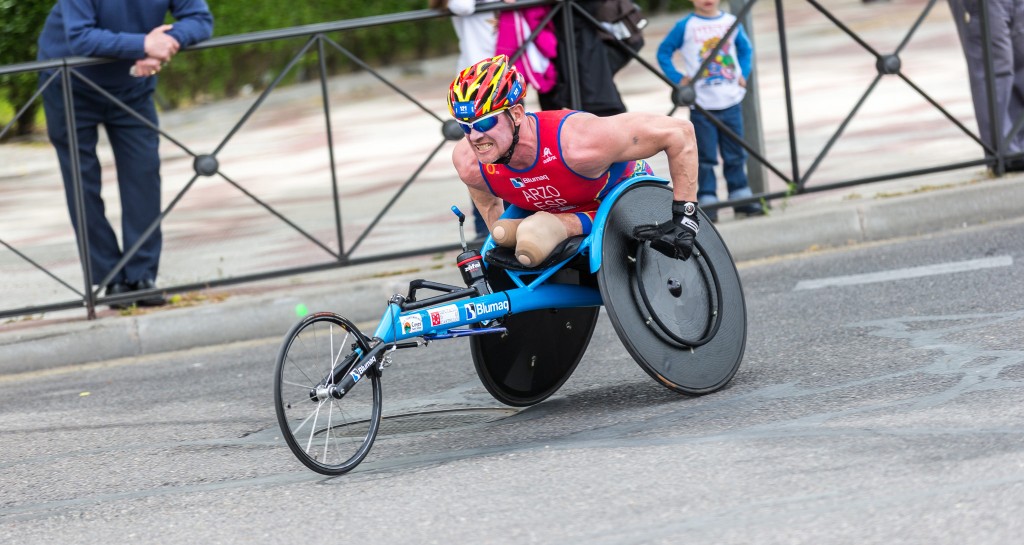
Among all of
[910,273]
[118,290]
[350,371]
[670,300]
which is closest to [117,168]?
[118,290]

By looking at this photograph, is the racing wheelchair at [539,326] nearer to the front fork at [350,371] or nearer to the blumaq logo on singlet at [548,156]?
the front fork at [350,371]

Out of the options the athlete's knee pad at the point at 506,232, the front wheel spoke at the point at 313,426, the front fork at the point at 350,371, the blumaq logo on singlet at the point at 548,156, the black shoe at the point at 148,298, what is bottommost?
the black shoe at the point at 148,298

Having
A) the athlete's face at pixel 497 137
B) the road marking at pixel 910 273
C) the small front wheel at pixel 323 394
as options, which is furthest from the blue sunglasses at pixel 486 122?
the road marking at pixel 910 273

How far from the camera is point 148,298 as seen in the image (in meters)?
8.34

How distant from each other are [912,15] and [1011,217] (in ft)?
Answer: 42.7

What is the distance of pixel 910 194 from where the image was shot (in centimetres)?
886

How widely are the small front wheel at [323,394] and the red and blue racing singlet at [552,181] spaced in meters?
0.77

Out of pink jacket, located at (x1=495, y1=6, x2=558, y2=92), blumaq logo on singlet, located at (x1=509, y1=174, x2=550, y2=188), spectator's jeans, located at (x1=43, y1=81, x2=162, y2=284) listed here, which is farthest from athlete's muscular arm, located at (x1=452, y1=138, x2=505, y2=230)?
spectator's jeans, located at (x1=43, y1=81, x2=162, y2=284)

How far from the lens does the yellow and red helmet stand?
5090mm

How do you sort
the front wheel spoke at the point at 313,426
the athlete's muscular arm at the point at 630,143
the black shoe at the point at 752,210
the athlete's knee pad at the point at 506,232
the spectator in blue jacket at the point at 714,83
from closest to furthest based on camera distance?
the front wheel spoke at the point at 313,426
the athlete's muscular arm at the point at 630,143
the athlete's knee pad at the point at 506,232
the spectator in blue jacket at the point at 714,83
the black shoe at the point at 752,210

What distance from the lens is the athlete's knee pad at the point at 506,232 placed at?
5.41 metres

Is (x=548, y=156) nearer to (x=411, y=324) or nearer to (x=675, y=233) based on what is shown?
(x=675, y=233)

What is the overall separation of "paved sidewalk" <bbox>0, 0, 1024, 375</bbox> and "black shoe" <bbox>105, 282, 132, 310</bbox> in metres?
0.09

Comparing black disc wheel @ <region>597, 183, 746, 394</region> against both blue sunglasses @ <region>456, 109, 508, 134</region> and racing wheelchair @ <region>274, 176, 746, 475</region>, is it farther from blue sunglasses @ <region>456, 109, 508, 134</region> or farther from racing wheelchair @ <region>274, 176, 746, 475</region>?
blue sunglasses @ <region>456, 109, 508, 134</region>
